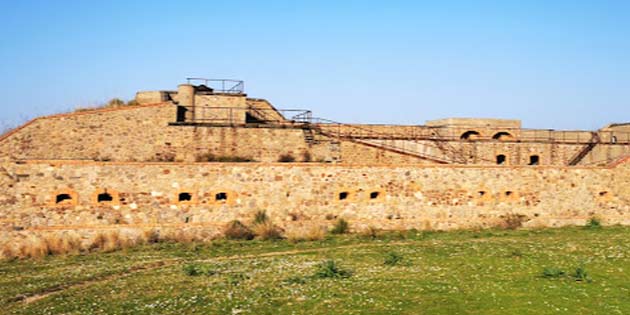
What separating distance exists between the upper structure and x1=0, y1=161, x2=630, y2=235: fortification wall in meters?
3.64

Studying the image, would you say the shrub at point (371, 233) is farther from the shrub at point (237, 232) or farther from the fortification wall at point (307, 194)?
the shrub at point (237, 232)

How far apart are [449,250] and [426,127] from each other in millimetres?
16282

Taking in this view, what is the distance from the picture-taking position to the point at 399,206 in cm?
2369

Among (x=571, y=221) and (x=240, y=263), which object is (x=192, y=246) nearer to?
(x=240, y=263)

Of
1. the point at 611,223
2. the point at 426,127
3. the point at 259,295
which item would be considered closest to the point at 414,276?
the point at 259,295

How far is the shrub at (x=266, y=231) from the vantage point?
71.2 ft

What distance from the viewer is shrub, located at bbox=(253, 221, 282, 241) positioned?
21688 millimetres

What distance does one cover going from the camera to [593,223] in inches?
987

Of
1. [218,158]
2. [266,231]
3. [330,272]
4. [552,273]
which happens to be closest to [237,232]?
[266,231]

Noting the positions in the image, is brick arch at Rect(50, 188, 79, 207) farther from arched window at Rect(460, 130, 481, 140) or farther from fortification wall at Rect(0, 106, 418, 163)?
arched window at Rect(460, 130, 481, 140)

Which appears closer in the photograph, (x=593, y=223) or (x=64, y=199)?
(x=64, y=199)

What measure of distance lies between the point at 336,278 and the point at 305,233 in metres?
7.74

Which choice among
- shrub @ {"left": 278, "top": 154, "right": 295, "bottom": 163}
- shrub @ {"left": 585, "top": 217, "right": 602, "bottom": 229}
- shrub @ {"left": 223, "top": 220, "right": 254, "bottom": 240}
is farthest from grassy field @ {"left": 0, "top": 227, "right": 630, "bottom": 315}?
shrub @ {"left": 278, "top": 154, "right": 295, "bottom": 163}

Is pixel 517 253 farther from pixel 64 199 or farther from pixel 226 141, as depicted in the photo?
pixel 64 199
